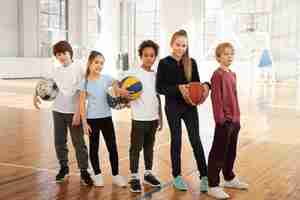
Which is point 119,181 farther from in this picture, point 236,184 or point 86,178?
point 236,184

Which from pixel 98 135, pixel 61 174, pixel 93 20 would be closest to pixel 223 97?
pixel 98 135

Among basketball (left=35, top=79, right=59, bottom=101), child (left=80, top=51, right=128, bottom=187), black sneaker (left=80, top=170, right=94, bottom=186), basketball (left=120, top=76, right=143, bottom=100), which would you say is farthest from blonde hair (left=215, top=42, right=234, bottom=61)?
black sneaker (left=80, top=170, right=94, bottom=186)

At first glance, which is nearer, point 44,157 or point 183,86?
point 183,86

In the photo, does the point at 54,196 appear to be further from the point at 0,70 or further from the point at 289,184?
the point at 0,70

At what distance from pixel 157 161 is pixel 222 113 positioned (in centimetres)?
187

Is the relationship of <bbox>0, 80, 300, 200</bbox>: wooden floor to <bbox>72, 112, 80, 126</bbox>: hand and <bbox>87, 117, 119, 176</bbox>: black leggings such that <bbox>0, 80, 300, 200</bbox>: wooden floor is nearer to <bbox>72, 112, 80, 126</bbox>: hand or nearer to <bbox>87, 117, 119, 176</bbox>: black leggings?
<bbox>87, 117, 119, 176</bbox>: black leggings

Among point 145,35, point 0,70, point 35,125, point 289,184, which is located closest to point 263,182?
point 289,184

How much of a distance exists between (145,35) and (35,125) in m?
23.5

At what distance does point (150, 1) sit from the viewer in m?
31.4

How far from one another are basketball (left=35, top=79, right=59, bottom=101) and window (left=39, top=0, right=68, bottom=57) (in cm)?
2178

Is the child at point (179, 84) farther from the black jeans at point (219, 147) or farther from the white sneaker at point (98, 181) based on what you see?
the white sneaker at point (98, 181)

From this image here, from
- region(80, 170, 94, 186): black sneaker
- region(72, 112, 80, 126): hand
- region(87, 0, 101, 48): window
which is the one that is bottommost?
region(80, 170, 94, 186): black sneaker

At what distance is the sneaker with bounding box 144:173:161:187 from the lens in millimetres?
4574

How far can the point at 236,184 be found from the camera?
180 inches
